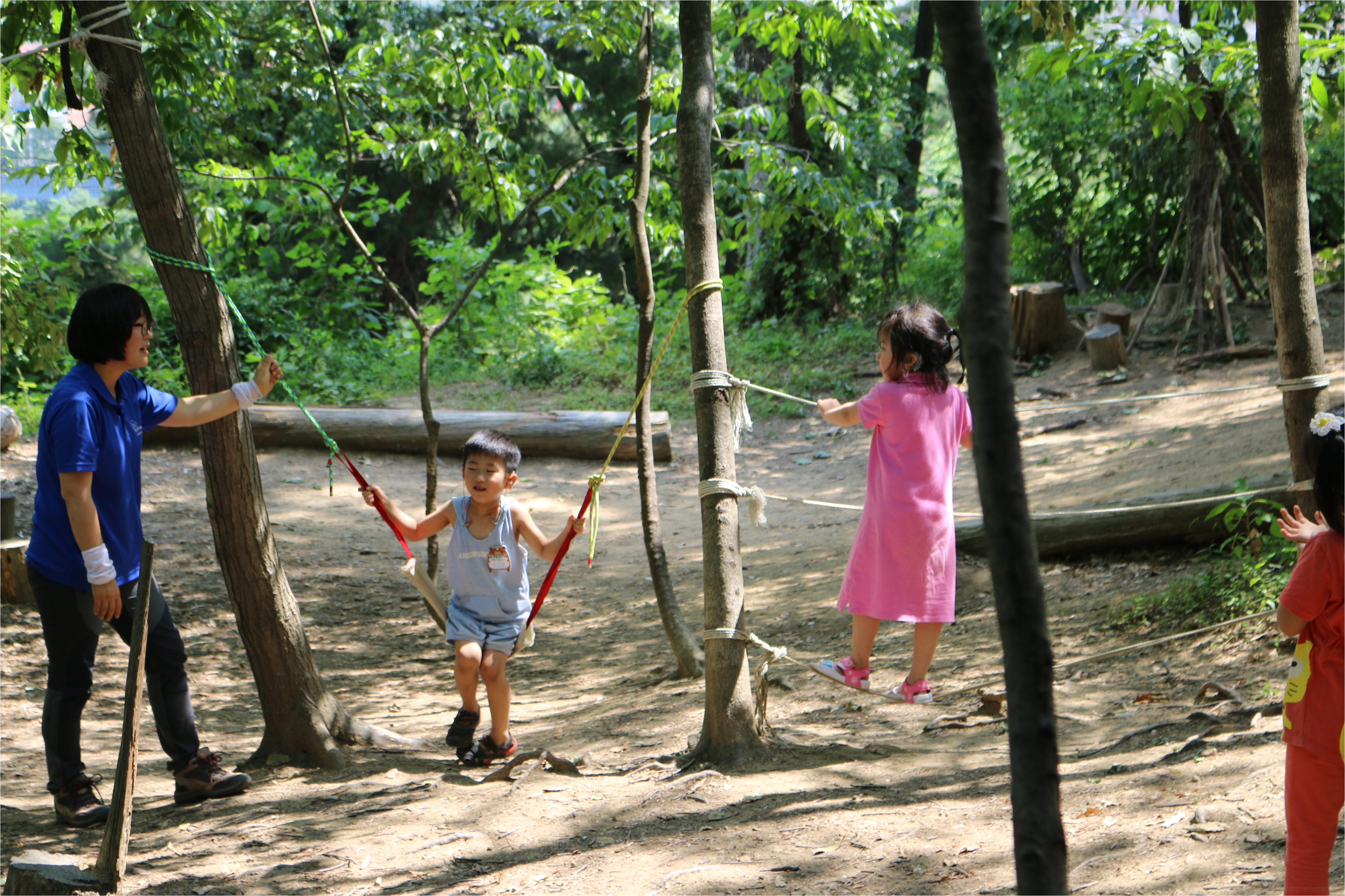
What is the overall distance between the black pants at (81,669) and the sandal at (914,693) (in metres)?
2.03

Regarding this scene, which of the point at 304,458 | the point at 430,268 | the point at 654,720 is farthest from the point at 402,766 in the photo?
the point at 430,268

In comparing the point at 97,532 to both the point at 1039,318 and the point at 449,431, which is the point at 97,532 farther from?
the point at 1039,318

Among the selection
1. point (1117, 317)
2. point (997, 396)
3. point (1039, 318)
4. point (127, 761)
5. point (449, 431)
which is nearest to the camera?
point (997, 396)

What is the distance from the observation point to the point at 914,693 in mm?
3072

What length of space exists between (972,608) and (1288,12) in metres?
2.75

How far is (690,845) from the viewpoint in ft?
8.11

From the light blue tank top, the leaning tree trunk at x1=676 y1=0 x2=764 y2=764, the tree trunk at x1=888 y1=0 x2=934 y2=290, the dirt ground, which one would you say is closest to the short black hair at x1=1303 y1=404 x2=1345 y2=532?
the dirt ground

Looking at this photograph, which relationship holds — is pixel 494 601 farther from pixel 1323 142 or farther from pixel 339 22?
pixel 1323 142

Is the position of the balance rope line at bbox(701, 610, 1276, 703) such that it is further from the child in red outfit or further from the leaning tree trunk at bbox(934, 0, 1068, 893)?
the leaning tree trunk at bbox(934, 0, 1068, 893)

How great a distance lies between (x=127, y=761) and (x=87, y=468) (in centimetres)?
78

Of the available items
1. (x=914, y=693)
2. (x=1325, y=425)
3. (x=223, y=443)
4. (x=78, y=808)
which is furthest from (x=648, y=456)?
(x=1325, y=425)

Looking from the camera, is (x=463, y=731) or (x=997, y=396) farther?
(x=463, y=731)

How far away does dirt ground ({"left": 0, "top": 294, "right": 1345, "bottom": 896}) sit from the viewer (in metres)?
2.34

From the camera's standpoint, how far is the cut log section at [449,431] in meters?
8.08
